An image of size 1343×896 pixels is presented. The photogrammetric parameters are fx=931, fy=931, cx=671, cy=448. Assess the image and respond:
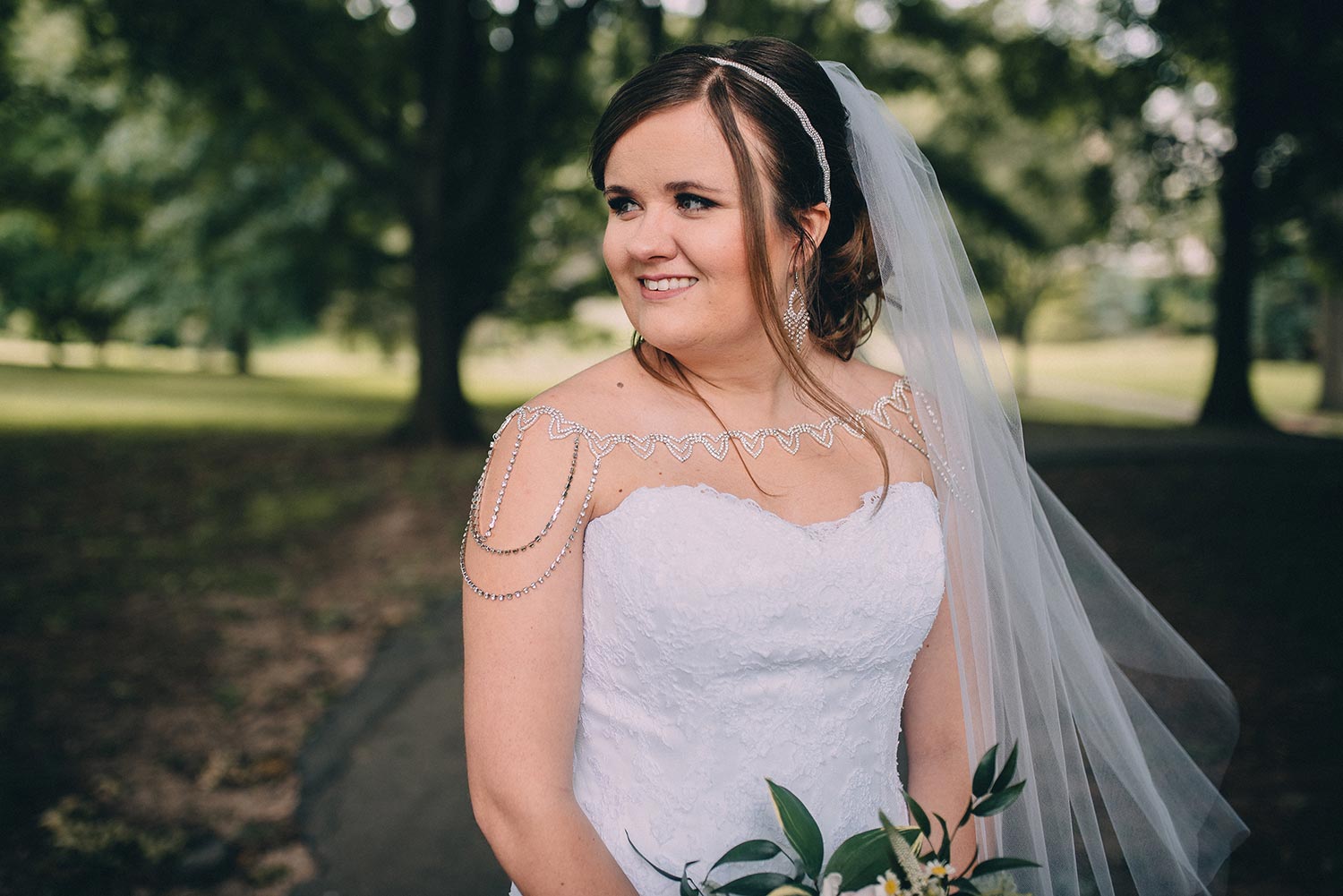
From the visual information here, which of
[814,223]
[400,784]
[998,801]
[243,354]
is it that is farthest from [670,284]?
[243,354]

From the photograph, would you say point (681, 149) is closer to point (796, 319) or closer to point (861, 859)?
point (796, 319)

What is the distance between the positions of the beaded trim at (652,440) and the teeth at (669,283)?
0.29 metres

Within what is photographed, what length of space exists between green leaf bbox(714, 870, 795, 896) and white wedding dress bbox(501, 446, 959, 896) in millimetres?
354

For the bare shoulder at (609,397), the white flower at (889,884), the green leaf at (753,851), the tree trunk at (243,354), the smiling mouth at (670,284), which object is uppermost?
the smiling mouth at (670,284)

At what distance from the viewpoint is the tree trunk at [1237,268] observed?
15156 mm

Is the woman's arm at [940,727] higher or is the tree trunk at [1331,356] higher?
the tree trunk at [1331,356]

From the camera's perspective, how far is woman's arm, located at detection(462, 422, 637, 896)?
1635 mm

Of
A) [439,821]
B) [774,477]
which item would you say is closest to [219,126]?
[439,821]

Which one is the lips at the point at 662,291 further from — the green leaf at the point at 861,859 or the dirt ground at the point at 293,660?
the dirt ground at the point at 293,660

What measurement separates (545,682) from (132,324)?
29494 millimetres

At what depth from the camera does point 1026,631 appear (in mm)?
2092

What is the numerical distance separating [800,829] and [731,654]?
1.14ft

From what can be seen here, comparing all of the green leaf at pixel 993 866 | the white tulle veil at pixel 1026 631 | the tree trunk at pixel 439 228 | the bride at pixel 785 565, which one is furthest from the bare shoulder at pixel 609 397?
the tree trunk at pixel 439 228

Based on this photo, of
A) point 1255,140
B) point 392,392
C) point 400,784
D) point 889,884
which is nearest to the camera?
point 889,884
